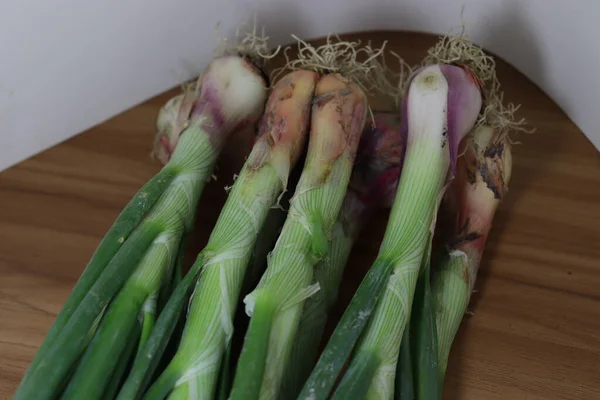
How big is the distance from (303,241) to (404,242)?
0.11 m

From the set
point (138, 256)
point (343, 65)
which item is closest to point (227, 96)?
point (343, 65)

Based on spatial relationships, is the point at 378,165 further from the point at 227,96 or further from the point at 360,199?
the point at 227,96

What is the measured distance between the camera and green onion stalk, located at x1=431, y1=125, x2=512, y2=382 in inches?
31.2

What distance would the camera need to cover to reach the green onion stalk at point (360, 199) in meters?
0.78

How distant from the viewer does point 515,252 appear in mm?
909

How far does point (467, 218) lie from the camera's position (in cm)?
86

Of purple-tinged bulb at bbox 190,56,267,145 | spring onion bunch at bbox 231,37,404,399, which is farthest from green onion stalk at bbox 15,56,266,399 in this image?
spring onion bunch at bbox 231,37,404,399

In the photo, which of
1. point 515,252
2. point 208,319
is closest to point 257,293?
point 208,319

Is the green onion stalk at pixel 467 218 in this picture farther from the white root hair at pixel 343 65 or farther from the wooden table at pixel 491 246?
the white root hair at pixel 343 65

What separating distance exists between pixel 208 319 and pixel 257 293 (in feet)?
0.19

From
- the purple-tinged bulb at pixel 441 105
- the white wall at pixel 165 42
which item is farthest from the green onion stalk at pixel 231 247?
the white wall at pixel 165 42

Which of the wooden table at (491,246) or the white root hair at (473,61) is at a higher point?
the white root hair at (473,61)

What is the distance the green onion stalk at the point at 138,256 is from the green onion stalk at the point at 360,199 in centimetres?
16

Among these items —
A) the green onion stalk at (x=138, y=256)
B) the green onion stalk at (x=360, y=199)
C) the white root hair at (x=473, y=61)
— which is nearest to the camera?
the green onion stalk at (x=138, y=256)
